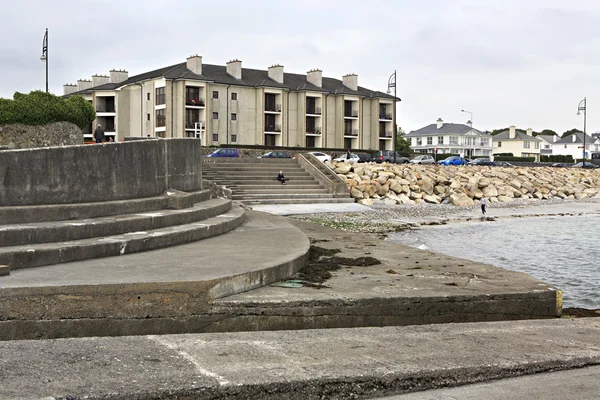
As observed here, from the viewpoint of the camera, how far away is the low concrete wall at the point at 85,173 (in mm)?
9866

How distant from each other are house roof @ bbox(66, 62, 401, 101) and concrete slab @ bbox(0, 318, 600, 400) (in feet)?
197

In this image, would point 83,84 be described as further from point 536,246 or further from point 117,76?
point 536,246

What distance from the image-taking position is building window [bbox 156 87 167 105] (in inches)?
2527

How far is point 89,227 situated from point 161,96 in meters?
57.3

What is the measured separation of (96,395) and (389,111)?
78845 millimetres

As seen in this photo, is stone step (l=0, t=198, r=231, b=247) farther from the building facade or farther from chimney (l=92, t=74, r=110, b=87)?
the building facade

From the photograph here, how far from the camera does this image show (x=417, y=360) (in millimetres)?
5645

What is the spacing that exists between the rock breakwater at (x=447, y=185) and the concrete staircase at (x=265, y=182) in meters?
2.36

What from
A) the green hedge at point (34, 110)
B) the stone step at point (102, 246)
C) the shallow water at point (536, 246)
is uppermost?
the green hedge at point (34, 110)

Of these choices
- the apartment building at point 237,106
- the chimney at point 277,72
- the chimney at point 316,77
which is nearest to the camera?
the apartment building at point 237,106

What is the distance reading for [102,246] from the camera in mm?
9070

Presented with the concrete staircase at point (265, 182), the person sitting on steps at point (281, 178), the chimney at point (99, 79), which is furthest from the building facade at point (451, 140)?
the person sitting on steps at point (281, 178)

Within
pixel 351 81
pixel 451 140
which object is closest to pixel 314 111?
pixel 351 81

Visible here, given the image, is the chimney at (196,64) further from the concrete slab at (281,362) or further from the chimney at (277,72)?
the concrete slab at (281,362)
